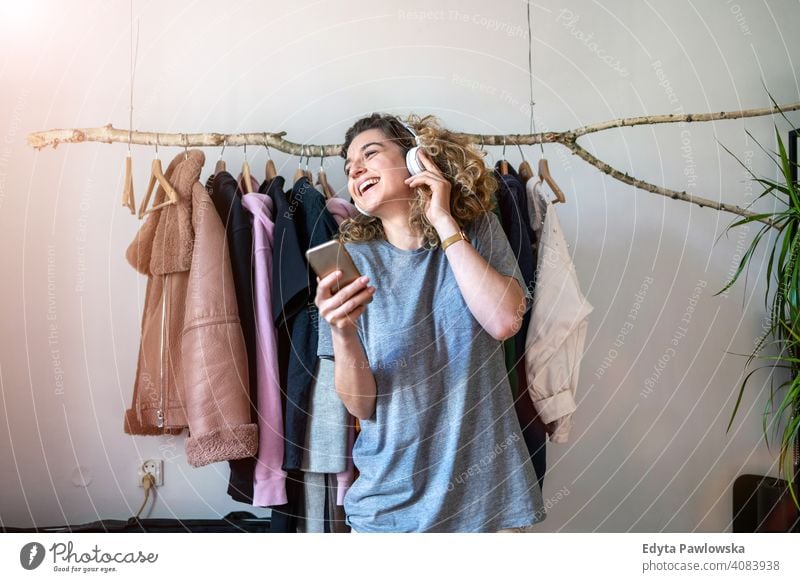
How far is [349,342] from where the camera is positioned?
1.30 metres

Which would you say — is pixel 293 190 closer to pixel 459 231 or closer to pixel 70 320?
pixel 459 231

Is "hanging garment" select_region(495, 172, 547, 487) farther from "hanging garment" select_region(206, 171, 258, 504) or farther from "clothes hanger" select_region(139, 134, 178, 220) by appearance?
"clothes hanger" select_region(139, 134, 178, 220)

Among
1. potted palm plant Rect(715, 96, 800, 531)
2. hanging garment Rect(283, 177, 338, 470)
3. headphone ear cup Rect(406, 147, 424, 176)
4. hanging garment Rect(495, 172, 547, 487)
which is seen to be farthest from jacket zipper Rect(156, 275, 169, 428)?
potted palm plant Rect(715, 96, 800, 531)

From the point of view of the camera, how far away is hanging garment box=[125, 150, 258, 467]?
56.9 inches

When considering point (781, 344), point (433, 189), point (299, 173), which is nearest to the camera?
point (433, 189)

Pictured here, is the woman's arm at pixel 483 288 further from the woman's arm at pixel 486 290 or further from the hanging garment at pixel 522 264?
the hanging garment at pixel 522 264

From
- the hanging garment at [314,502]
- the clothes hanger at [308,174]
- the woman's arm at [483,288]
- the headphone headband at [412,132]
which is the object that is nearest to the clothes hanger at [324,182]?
the clothes hanger at [308,174]

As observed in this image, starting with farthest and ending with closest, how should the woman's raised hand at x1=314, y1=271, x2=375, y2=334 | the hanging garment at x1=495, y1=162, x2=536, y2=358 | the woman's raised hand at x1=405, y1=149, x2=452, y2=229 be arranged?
the hanging garment at x1=495, y1=162, x2=536, y2=358 → the woman's raised hand at x1=405, y1=149, x2=452, y2=229 → the woman's raised hand at x1=314, y1=271, x2=375, y2=334

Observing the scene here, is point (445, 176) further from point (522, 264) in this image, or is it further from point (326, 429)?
point (326, 429)

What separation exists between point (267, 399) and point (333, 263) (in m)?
0.38

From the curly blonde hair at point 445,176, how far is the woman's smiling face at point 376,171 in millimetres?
16

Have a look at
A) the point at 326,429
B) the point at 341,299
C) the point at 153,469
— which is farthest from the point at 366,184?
the point at 153,469

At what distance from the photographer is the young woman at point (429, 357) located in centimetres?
131

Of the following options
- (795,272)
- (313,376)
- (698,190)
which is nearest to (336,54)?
(313,376)
